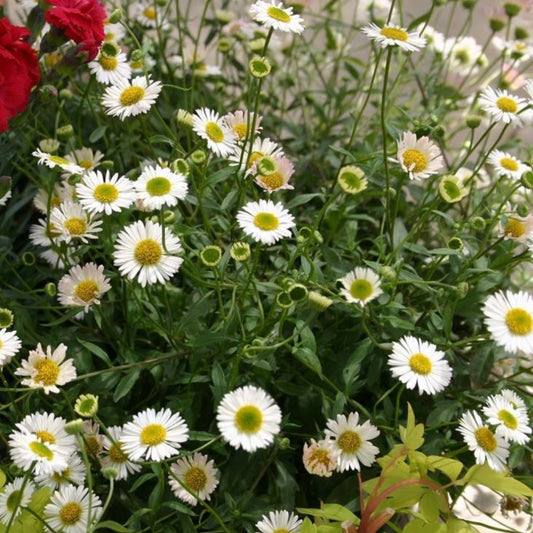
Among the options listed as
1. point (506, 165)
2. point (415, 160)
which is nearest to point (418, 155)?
point (415, 160)

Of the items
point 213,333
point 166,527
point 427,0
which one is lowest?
point 166,527

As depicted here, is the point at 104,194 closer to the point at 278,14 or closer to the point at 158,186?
the point at 158,186

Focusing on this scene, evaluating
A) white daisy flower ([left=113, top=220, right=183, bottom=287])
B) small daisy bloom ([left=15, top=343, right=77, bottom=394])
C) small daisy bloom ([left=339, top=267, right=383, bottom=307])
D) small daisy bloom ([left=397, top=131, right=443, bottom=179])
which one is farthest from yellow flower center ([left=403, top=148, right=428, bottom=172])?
small daisy bloom ([left=15, top=343, right=77, bottom=394])

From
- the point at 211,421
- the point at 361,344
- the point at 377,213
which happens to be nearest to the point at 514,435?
the point at 361,344

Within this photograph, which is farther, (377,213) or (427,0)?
(427,0)

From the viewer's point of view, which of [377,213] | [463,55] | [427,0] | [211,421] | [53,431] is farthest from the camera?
[427,0]

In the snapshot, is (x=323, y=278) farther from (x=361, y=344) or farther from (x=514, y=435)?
(x=514, y=435)
